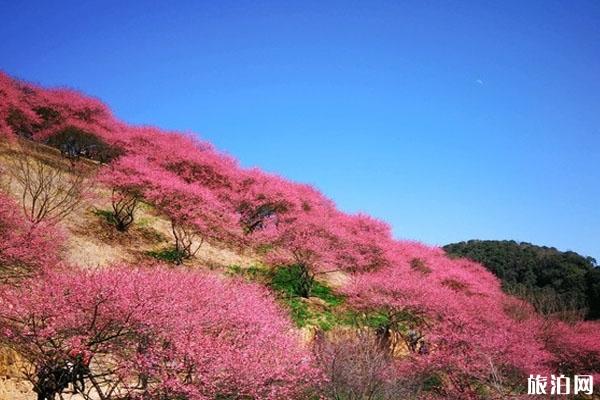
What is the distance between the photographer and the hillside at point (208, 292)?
7.53 m

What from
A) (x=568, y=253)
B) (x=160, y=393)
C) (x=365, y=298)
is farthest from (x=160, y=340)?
(x=568, y=253)

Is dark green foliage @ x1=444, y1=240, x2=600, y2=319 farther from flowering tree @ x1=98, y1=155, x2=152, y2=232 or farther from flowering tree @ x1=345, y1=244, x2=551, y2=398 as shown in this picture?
flowering tree @ x1=98, y1=155, x2=152, y2=232

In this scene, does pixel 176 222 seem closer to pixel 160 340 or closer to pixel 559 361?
pixel 160 340

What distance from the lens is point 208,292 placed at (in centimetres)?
977

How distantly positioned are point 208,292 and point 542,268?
162ft

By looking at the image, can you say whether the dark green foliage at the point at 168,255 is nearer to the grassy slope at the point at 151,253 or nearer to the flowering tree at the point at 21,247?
the grassy slope at the point at 151,253

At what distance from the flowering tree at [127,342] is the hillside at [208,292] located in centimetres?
4

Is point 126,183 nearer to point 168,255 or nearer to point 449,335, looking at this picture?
point 168,255

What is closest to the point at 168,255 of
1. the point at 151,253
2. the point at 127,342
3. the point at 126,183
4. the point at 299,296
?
the point at 151,253

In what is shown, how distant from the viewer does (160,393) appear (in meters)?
7.31

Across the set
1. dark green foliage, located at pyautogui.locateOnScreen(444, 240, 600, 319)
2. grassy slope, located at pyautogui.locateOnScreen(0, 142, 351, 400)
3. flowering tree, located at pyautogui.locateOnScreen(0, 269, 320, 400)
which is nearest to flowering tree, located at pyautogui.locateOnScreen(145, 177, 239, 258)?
grassy slope, located at pyautogui.locateOnScreen(0, 142, 351, 400)

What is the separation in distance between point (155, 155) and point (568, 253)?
47810 mm

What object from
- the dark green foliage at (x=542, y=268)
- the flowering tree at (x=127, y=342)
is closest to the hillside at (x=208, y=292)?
the flowering tree at (x=127, y=342)

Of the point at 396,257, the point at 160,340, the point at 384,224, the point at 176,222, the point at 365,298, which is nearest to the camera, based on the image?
the point at 160,340
